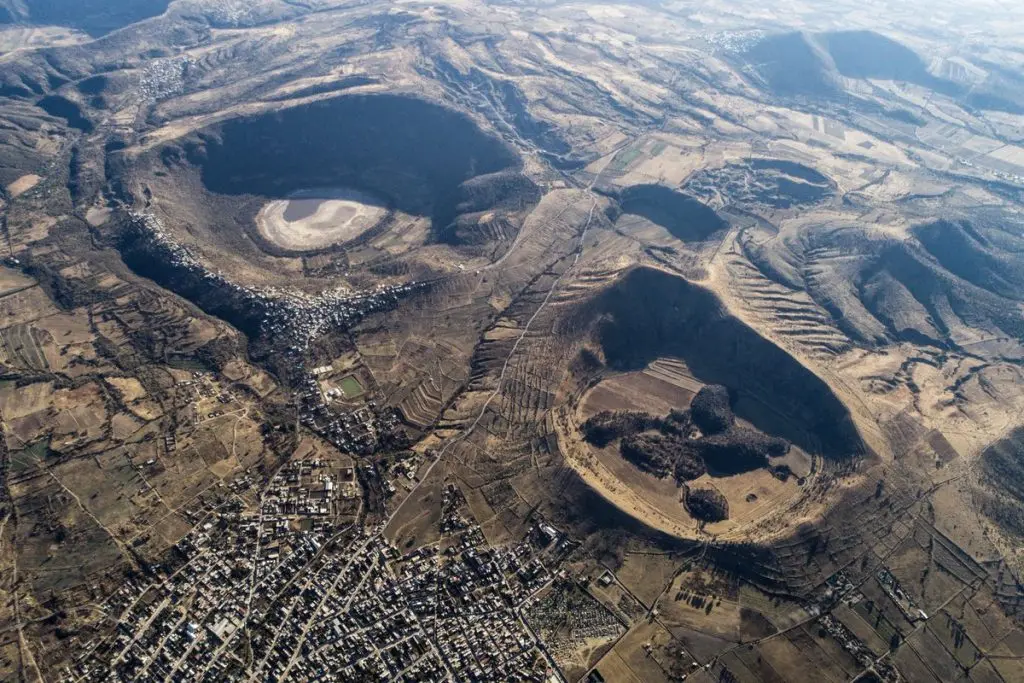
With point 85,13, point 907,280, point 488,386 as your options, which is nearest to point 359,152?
point 488,386

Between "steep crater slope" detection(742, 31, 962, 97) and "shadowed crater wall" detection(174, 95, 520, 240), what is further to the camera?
"steep crater slope" detection(742, 31, 962, 97)

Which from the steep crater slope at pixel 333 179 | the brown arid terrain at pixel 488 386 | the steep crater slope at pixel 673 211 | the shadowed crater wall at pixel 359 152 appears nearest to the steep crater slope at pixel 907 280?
the brown arid terrain at pixel 488 386

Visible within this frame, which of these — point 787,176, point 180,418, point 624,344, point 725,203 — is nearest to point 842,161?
point 787,176

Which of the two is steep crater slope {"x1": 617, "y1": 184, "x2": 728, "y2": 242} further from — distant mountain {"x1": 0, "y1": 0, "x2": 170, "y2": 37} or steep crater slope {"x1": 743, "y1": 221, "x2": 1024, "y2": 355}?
distant mountain {"x1": 0, "y1": 0, "x2": 170, "y2": 37}

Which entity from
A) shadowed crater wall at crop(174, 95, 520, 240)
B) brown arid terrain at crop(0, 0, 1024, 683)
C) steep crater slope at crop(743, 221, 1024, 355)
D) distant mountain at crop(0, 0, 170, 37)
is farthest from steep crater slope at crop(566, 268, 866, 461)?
distant mountain at crop(0, 0, 170, 37)

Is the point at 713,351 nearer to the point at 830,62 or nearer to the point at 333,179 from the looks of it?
the point at 333,179

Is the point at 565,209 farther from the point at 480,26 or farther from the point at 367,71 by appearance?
the point at 480,26
